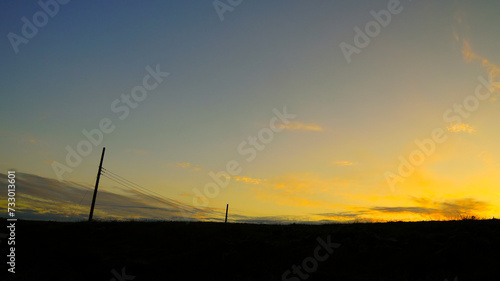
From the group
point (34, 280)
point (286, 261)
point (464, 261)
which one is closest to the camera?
point (464, 261)

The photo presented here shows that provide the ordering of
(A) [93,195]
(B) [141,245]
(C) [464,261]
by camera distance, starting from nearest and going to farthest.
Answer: (C) [464,261], (B) [141,245], (A) [93,195]

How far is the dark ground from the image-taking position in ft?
57.2

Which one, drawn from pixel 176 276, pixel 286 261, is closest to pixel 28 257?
pixel 176 276

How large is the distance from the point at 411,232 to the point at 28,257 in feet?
87.8

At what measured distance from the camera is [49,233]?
94.4ft

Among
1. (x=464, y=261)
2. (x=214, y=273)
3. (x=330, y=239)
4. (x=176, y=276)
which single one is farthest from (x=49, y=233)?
(x=464, y=261)

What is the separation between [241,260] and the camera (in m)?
21.0

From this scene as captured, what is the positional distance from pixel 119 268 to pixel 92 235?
955 centimetres

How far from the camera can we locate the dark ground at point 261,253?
57.2 feet

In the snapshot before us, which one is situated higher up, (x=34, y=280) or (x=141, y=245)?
(x=141, y=245)

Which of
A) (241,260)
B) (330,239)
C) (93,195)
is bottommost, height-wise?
(241,260)

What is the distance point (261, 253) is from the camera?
21875 mm

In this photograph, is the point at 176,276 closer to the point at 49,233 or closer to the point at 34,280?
the point at 34,280

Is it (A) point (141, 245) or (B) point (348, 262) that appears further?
(A) point (141, 245)
